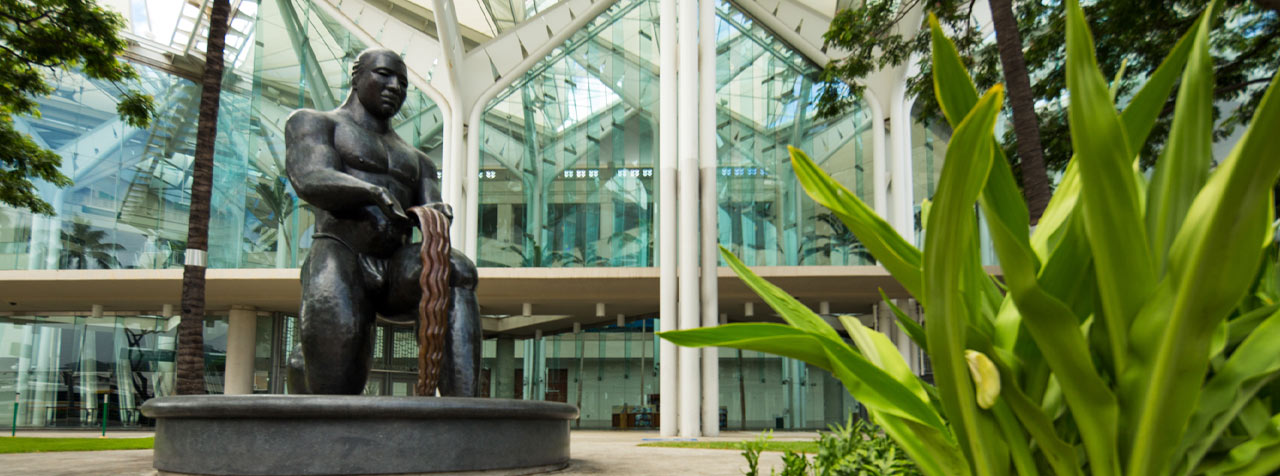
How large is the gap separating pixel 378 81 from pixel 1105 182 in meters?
4.39

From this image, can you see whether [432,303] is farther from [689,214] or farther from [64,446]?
[689,214]

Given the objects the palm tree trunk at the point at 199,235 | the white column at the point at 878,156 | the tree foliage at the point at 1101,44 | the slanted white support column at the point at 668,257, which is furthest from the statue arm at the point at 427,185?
the white column at the point at 878,156

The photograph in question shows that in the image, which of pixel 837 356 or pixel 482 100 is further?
pixel 482 100

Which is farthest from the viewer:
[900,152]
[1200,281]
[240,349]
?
[240,349]

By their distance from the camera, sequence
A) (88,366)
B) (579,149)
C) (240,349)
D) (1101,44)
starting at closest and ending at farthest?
(1101,44) < (579,149) < (240,349) < (88,366)

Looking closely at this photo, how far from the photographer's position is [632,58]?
21172 millimetres

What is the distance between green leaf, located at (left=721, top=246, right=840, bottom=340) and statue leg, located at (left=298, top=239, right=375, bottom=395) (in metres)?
3.08

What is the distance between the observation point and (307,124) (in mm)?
4801

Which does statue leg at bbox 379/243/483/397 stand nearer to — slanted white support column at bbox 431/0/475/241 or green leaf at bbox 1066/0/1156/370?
green leaf at bbox 1066/0/1156/370

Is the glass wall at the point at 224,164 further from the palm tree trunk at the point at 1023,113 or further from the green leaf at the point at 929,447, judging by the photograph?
the green leaf at the point at 929,447

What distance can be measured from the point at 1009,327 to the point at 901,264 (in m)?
0.29

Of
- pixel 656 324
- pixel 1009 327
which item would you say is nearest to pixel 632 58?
pixel 656 324

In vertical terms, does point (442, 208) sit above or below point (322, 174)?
below

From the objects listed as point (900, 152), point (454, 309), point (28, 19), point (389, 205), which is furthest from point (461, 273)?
point (900, 152)
